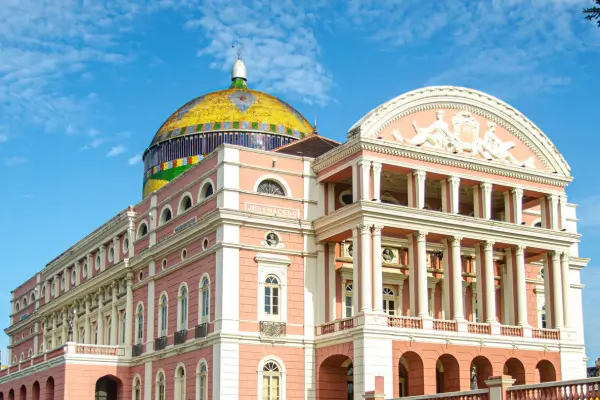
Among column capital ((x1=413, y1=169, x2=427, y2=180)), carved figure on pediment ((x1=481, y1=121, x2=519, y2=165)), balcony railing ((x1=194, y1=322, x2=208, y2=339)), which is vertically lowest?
balcony railing ((x1=194, y1=322, x2=208, y2=339))

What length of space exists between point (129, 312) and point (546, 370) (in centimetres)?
1985

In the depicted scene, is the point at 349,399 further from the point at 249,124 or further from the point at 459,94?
the point at 249,124

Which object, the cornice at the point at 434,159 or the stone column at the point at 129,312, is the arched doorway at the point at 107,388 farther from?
the cornice at the point at 434,159

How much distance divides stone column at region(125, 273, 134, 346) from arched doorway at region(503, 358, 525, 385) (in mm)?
18037

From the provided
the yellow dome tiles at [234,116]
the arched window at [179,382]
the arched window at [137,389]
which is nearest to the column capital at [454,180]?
the arched window at [179,382]

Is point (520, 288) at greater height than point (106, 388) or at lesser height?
greater

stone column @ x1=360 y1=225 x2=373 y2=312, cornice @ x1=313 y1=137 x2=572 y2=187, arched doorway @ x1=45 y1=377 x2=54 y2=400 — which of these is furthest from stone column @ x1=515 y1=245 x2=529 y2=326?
arched doorway @ x1=45 y1=377 x2=54 y2=400

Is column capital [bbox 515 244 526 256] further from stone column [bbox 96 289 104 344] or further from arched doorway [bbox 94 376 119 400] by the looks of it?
stone column [bbox 96 289 104 344]

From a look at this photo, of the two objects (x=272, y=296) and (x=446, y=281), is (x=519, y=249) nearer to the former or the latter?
(x=446, y=281)

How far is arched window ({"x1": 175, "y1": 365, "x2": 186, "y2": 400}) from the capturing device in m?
41.2

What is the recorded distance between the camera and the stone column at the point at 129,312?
1848 inches

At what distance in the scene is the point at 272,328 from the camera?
38.8 metres

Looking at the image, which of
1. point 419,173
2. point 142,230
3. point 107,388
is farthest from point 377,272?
point 107,388

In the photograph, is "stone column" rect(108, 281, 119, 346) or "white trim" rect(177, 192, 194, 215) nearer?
"white trim" rect(177, 192, 194, 215)
